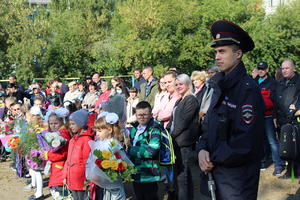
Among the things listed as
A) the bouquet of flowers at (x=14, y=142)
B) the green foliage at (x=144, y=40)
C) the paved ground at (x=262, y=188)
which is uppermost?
the green foliage at (x=144, y=40)

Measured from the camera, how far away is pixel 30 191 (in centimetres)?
775

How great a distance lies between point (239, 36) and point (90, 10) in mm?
41378

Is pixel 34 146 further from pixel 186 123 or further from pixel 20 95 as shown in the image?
pixel 20 95

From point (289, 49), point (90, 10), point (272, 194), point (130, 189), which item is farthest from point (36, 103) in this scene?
point (90, 10)

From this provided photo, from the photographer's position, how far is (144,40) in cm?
2638

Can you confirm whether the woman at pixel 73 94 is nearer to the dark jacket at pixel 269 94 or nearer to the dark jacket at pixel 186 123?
the dark jacket at pixel 269 94

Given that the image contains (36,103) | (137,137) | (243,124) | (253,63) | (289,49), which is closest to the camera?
(243,124)

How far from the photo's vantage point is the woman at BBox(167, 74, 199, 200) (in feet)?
19.8

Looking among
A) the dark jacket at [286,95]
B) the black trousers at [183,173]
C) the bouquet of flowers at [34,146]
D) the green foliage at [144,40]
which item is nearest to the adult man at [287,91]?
the dark jacket at [286,95]

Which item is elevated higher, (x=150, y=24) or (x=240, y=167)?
(x=150, y=24)

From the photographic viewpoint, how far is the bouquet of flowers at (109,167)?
4.70m

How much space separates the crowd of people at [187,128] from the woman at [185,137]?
0.01 meters

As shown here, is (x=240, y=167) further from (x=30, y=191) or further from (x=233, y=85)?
(x=30, y=191)

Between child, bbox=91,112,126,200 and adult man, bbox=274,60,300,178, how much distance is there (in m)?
3.07
